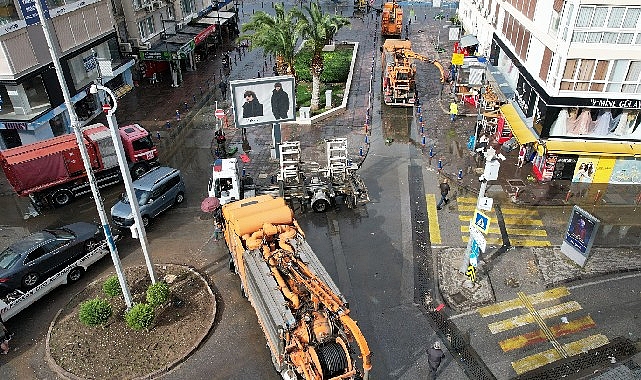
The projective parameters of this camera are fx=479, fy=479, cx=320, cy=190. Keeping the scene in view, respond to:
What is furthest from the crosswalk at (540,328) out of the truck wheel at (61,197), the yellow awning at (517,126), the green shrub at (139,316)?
the truck wheel at (61,197)

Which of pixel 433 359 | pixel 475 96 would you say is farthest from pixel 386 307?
pixel 475 96

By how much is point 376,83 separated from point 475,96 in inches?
367

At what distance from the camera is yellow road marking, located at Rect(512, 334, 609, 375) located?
51.9 feet

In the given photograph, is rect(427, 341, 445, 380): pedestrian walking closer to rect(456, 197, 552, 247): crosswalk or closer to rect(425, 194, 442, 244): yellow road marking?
rect(425, 194, 442, 244): yellow road marking

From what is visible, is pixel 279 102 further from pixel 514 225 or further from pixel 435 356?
pixel 435 356

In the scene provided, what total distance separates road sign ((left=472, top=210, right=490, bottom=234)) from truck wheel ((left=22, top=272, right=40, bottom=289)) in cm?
1711

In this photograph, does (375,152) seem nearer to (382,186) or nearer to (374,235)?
(382,186)

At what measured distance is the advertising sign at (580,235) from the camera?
62.7 feet

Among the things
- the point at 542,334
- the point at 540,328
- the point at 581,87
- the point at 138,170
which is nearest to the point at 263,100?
the point at 138,170

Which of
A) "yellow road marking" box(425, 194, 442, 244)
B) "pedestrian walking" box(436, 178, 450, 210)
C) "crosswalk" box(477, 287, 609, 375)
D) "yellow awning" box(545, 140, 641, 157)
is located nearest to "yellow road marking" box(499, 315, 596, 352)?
"crosswalk" box(477, 287, 609, 375)

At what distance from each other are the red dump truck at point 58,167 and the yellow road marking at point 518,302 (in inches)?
786

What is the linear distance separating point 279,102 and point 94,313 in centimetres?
1464

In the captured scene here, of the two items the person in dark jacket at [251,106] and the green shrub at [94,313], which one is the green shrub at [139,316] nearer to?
the green shrub at [94,313]

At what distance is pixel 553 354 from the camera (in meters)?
16.2
